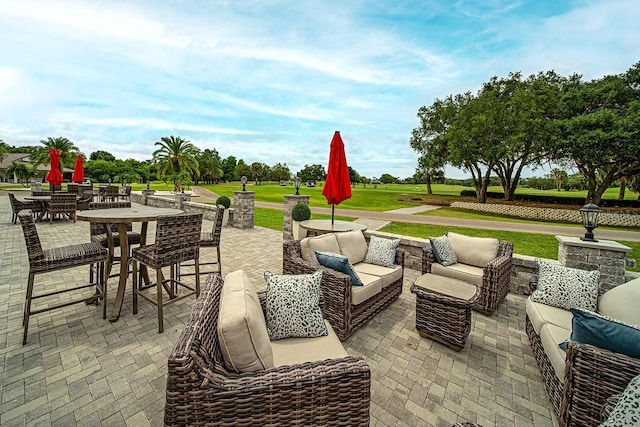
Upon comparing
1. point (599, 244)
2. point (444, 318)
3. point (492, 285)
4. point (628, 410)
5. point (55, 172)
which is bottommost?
point (444, 318)

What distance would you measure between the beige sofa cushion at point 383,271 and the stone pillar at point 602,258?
2316 millimetres

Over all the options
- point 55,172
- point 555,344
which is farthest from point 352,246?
point 55,172

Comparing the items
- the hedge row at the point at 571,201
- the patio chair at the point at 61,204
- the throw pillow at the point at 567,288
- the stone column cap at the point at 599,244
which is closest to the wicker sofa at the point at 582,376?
the throw pillow at the point at 567,288

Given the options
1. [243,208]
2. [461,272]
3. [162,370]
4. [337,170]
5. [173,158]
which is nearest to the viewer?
[162,370]

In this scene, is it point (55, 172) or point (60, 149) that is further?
point (60, 149)

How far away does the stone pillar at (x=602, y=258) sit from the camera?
3.40m

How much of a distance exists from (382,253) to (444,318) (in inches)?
51.7

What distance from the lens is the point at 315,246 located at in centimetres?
350

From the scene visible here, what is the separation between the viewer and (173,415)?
1110 mm

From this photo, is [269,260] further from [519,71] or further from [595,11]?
[519,71]

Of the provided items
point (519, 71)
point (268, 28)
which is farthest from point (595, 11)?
point (519, 71)

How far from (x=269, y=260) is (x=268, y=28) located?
5854 mm

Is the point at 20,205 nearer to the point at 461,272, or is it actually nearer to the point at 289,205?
the point at 289,205

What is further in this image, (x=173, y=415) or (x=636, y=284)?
Result: (x=636, y=284)
